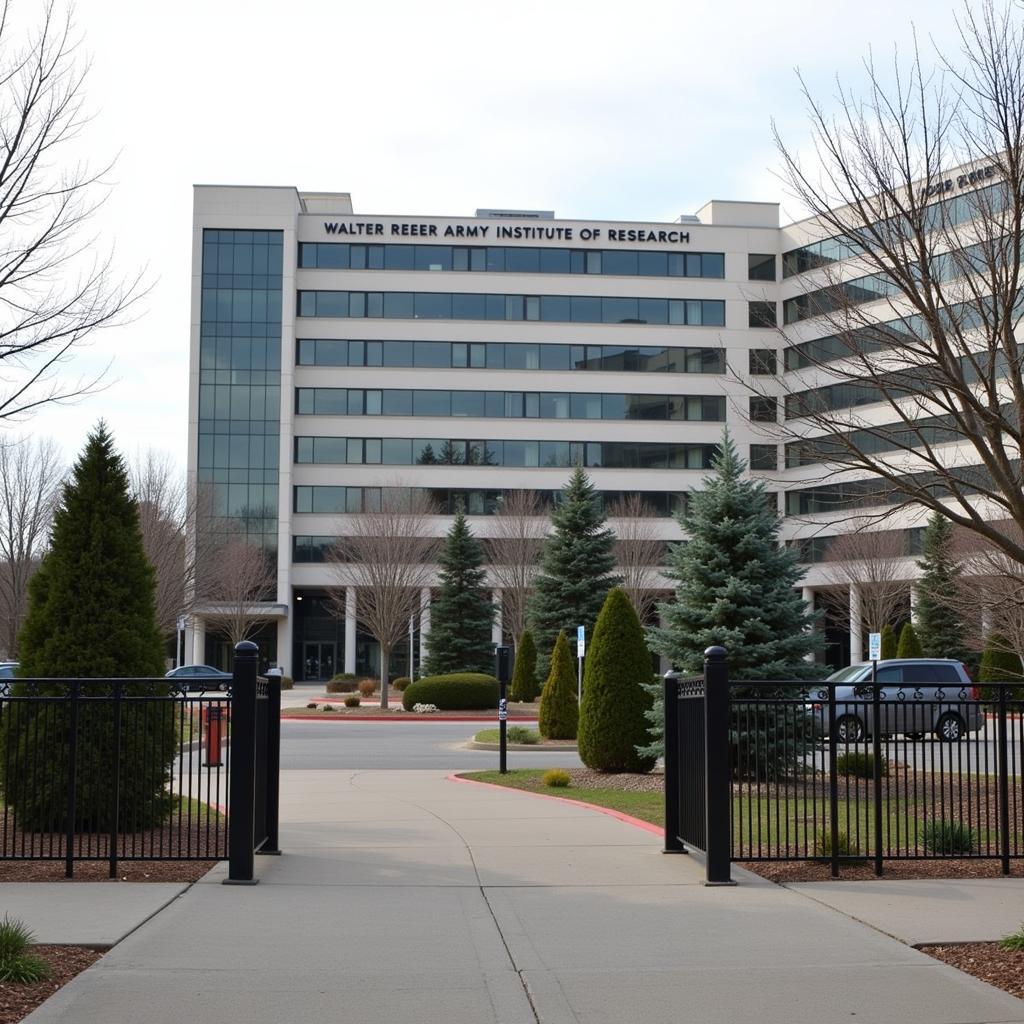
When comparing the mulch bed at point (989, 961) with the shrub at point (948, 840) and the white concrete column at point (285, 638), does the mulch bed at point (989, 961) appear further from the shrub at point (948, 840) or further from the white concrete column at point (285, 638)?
the white concrete column at point (285, 638)

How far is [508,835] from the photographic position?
43.0 feet

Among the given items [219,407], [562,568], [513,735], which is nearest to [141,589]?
[513,735]

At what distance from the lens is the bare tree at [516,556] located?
57.4 m

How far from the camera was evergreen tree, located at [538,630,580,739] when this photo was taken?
1179 inches

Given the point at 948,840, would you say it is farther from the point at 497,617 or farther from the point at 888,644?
the point at 497,617

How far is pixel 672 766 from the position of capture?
36.8ft

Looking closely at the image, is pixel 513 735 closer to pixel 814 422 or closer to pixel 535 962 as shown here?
pixel 814 422

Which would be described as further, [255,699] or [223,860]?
[223,860]

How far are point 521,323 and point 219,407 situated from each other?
17.7 meters

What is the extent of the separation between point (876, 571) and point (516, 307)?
92.1 ft

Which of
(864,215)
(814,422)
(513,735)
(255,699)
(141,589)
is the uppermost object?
(864,215)

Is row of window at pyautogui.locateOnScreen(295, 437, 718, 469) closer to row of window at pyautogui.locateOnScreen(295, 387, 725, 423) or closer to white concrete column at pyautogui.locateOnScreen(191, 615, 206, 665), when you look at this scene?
row of window at pyautogui.locateOnScreen(295, 387, 725, 423)

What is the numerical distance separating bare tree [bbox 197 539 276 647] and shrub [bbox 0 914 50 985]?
4479cm

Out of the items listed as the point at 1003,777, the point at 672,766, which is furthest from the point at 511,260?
the point at 1003,777
